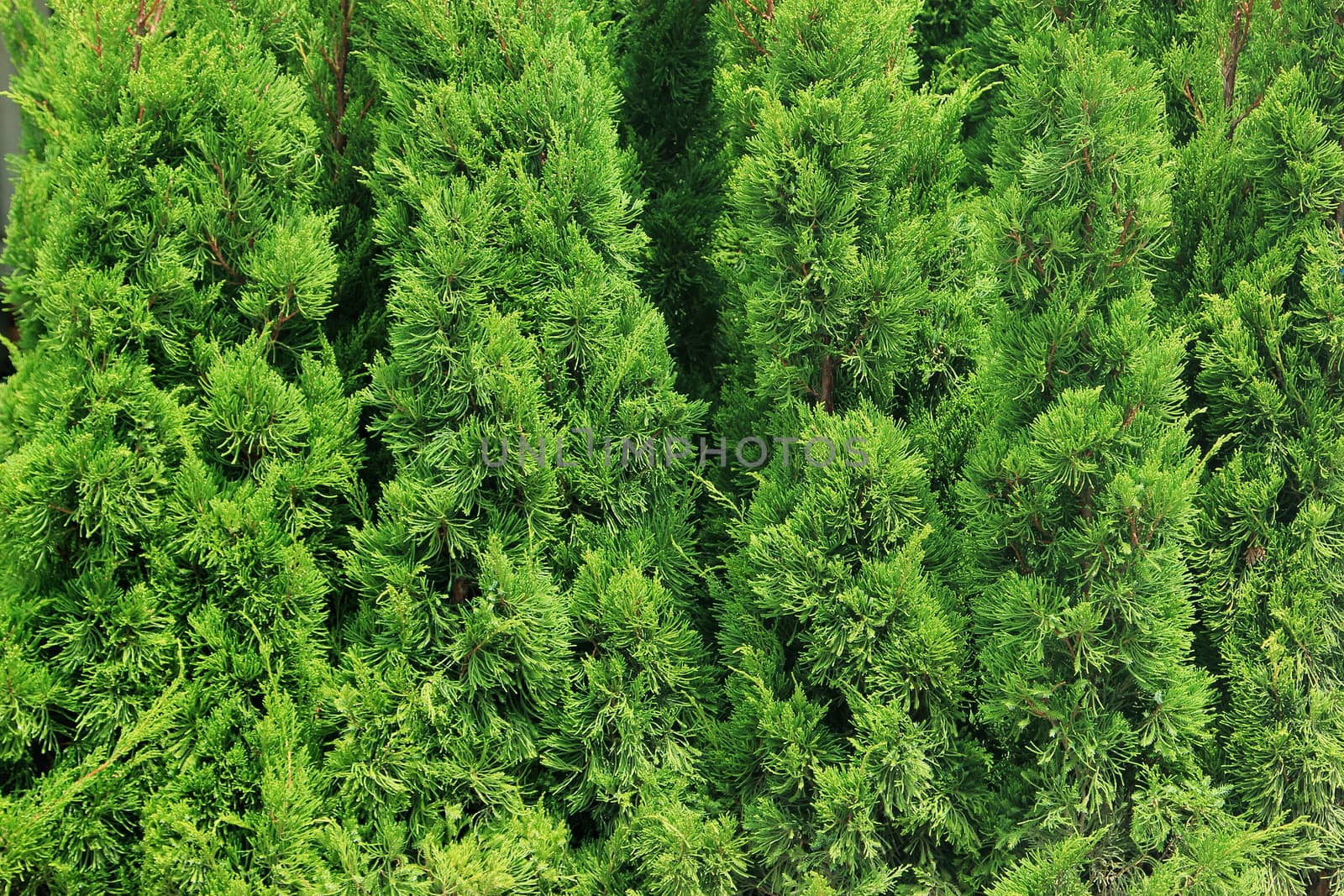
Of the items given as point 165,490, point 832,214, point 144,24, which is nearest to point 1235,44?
point 832,214

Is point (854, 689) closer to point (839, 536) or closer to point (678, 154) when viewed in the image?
point (839, 536)

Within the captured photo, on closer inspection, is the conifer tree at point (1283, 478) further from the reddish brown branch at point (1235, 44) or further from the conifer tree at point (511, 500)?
the conifer tree at point (511, 500)

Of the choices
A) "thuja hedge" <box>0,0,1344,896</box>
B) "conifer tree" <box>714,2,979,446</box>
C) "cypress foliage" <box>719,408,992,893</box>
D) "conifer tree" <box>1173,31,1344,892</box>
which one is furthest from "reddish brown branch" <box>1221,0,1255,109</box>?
"cypress foliage" <box>719,408,992,893</box>

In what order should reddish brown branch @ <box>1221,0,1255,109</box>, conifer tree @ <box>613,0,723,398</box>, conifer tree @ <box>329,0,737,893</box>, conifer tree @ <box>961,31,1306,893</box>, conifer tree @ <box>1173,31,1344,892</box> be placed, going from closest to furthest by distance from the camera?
conifer tree @ <box>961,31,1306,893</box>, conifer tree @ <box>329,0,737,893</box>, conifer tree @ <box>1173,31,1344,892</box>, conifer tree @ <box>613,0,723,398</box>, reddish brown branch @ <box>1221,0,1255,109</box>

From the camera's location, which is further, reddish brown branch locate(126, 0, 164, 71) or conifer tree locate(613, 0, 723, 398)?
conifer tree locate(613, 0, 723, 398)

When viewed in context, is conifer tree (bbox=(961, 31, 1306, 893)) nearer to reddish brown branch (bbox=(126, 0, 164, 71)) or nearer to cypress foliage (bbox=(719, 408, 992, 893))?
cypress foliage (bbox=(719, 408, 992, 893))
